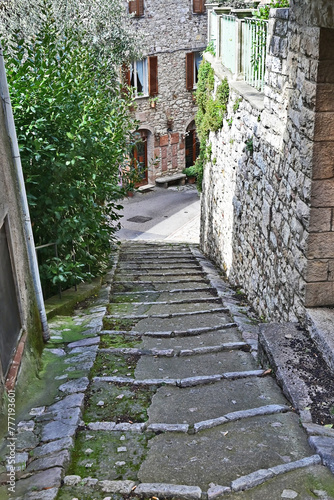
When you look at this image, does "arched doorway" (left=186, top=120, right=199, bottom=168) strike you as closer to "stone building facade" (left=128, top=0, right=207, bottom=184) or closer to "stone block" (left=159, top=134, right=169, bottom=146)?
"stone building facade" (left=128, top=0, right=207, bottom=184)

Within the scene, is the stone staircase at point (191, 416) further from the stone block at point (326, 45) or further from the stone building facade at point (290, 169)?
the stone block at point (326, 45)

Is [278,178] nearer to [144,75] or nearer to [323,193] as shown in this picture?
[323,193]

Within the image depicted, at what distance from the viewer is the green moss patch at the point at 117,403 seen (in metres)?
3.70

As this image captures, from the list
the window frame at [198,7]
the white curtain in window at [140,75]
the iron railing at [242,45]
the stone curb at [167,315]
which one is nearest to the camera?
the stone curb at [167,315]

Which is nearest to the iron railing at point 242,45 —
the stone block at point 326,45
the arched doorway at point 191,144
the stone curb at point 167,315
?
the stone block at point 326,45

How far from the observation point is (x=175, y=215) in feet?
55.3

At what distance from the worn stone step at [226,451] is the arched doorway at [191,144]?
1799 centimetres

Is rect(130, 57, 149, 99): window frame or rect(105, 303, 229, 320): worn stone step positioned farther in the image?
rect(130, 57, 149, 99): window frame

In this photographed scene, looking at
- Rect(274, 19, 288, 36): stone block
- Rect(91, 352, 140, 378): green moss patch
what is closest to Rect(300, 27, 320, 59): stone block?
Rect(274, 19, 288, 36): stone block

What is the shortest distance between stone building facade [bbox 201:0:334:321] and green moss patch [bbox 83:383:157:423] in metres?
1.42

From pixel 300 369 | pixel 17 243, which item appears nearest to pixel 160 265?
pixel 17 243

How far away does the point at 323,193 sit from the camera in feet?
13.2

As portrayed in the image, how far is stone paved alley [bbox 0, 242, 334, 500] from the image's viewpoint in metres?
2.87

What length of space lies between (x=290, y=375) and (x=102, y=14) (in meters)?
12.1
